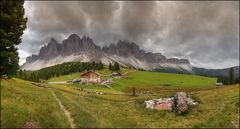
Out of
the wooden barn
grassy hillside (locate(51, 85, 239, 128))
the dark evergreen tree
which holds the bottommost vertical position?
grassy hillside (locate(51, 85, 239, 128))

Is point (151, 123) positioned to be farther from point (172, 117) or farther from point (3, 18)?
point (3, 18)

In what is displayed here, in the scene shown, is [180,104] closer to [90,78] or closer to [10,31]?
[10,31]

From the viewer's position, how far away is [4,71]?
56.5m

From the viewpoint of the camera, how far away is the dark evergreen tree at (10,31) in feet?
175

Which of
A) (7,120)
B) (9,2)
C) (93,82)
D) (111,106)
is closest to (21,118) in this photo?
(7,120)

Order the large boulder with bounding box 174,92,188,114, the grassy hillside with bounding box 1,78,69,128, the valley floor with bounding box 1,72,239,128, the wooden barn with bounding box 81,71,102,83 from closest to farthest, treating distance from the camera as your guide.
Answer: the grassy hillside with bounding box 1,78,69,128 → the valley floor with bounding box 1,72,239,128 → the large boulder with bounding box 174,92,188,114 → the wooden barn with bounding box 81,71,102,83

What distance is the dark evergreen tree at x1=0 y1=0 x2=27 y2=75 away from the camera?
2099 inches

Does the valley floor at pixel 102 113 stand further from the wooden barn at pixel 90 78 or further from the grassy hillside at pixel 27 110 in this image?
the wooden barn at pixel 90 78

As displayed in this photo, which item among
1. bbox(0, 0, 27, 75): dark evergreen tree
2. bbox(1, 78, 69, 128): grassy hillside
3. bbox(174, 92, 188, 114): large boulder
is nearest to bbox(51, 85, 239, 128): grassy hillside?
bbox(174, 92, 188, 114): large boulder

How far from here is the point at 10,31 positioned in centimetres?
5544

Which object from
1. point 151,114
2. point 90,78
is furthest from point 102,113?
point 90,78

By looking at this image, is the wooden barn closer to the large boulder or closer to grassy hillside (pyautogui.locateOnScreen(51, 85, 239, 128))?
grassy hillside (pyautogui.locateOnScreen(51, 85, 239, 128))

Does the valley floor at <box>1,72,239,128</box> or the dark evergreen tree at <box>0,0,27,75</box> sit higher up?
the dark evergreen tree at <box>0,0,27,75</box>

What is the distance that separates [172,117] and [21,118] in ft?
93.4
